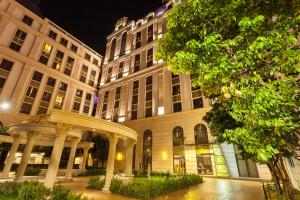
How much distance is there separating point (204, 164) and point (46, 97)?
1139 inches

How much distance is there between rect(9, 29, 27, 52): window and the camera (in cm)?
2744

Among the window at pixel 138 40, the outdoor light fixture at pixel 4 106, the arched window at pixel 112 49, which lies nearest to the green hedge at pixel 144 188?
the outdoor light fixture at pixel 4 106

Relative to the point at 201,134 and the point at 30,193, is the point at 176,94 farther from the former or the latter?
the point at 30,193

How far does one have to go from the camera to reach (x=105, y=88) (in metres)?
36.4

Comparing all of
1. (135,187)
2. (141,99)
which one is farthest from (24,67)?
(135,187)

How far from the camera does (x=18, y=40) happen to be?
2831cm

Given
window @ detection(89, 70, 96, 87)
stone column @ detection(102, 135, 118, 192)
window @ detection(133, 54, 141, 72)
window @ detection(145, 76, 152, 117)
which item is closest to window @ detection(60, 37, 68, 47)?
window @ detection(89, 70, 96, 87)

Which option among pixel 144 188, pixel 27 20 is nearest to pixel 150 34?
pixel 27 20

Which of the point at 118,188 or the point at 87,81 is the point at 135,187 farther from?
the point at 87,81

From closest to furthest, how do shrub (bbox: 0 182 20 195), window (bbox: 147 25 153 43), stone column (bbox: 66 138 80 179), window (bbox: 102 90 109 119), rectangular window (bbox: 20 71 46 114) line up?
shrub (bbox: 0 182 20 195), stone column (bbox: 66 138 80 179), rectangular window (bbox: 20 71 46 114), window (bbox: 147 25 153 43), window (bbox: 102 90 109 119)

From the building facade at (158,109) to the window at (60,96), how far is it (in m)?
7.19

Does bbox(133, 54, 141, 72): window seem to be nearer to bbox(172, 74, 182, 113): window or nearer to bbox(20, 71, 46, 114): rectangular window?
bbox(172, 74, 182, 113): window

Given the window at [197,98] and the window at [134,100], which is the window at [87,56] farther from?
the window at [197,98]

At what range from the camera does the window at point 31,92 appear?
27203mm
